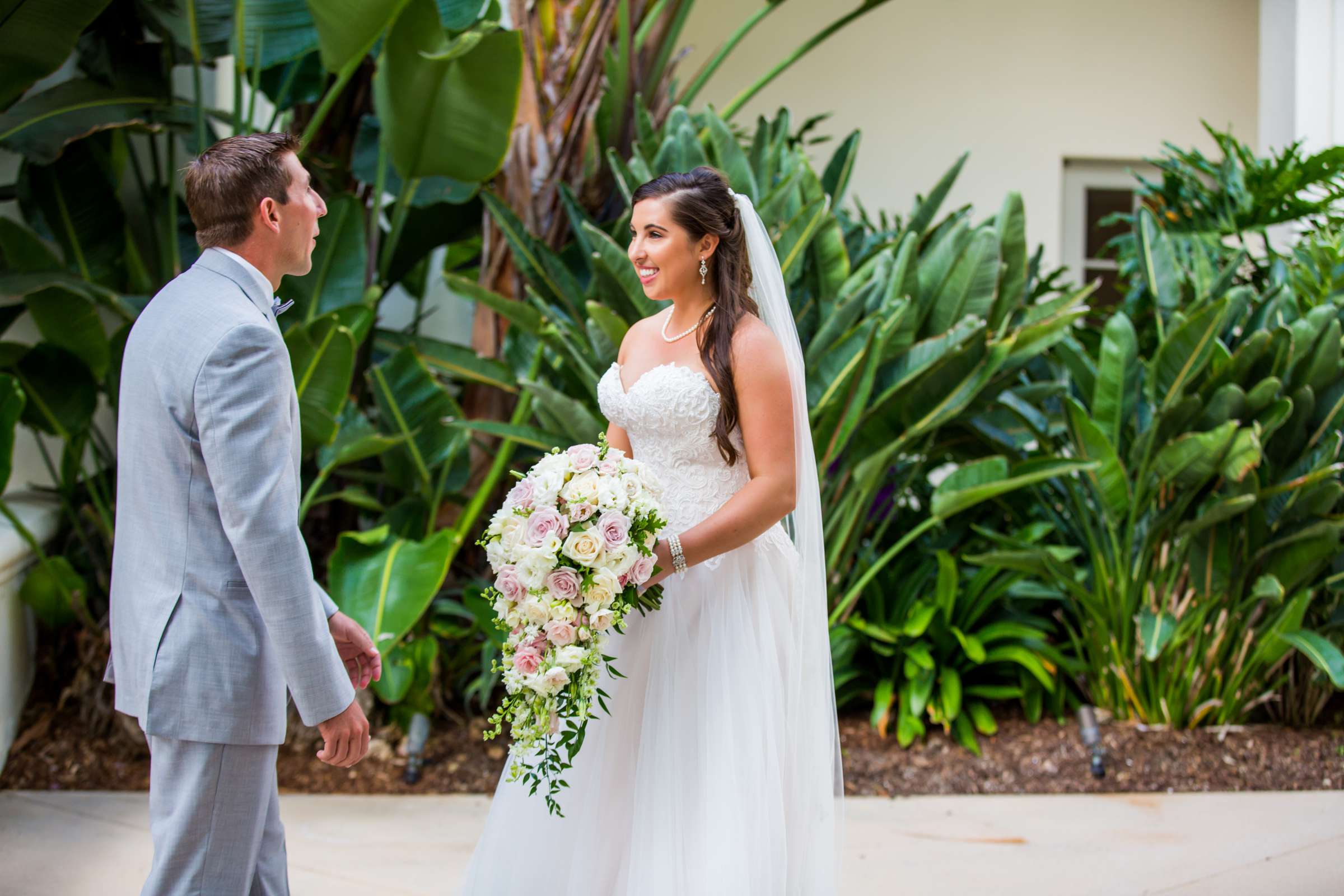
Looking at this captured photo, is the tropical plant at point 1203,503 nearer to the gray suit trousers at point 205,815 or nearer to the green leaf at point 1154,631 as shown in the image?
the green leaf at point 1154,631

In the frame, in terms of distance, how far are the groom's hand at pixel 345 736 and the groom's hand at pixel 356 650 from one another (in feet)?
Answer: 0.70

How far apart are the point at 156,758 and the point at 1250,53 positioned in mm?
7520

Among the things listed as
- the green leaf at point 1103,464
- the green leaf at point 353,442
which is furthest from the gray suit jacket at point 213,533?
the green leaf at point 1103,464

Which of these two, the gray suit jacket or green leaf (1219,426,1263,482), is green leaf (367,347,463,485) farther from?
green leaf (1219,426,1263,482)

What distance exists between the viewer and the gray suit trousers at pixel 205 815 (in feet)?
5.88

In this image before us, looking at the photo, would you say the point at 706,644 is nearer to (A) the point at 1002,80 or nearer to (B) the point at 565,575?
(B) the point at 565,575


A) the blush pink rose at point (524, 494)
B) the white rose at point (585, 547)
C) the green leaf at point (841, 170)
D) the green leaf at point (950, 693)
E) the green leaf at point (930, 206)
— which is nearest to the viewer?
the white rose at point (585, 547)

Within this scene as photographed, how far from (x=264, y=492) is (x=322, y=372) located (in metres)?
2.11

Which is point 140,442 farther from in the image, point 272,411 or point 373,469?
point 373,469

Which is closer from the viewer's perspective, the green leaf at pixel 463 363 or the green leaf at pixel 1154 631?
the green leaf at pixel 1154 631

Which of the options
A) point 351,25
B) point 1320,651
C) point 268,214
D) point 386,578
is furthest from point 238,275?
point 1320,651

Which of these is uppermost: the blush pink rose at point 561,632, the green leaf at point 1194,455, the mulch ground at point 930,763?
the green leaf at point 1194,455

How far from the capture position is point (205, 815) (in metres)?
1.81

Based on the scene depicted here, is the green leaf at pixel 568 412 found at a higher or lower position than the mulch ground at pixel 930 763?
higher
